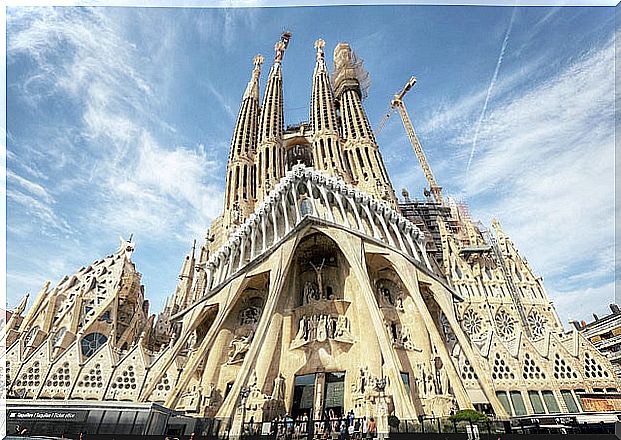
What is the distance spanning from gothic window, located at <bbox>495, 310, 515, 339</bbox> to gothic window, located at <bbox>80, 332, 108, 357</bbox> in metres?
22.4

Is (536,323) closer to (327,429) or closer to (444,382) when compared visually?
(444,382)

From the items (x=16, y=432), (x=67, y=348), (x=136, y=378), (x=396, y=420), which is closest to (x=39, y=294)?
(x=67, y=348)

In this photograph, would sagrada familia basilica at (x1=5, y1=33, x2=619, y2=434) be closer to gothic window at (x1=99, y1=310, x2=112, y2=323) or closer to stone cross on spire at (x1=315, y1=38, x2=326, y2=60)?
gothic window at (x1=99, y1=310, x2=112, y2=323)

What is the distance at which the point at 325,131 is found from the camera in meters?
31.7

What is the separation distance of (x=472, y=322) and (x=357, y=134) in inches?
665

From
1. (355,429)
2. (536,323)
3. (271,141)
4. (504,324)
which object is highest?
(271,141)

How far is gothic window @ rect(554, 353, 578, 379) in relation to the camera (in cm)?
1814

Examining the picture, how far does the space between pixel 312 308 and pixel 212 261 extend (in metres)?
6.64

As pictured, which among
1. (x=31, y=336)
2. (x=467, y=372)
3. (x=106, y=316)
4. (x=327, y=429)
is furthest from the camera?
(x=106, y=316)

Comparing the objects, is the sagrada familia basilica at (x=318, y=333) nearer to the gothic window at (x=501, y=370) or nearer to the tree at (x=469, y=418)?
the gothic window at (x=501, y=370)

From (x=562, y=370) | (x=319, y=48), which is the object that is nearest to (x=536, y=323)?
(x=562, y=370)

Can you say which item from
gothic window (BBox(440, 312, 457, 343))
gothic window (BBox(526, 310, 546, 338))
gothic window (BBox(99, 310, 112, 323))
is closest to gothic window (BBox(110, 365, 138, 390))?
gothic window (BBox(99, 310, 112, 323))

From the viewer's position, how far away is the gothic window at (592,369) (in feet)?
59.7

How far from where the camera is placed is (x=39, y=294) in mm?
22594
